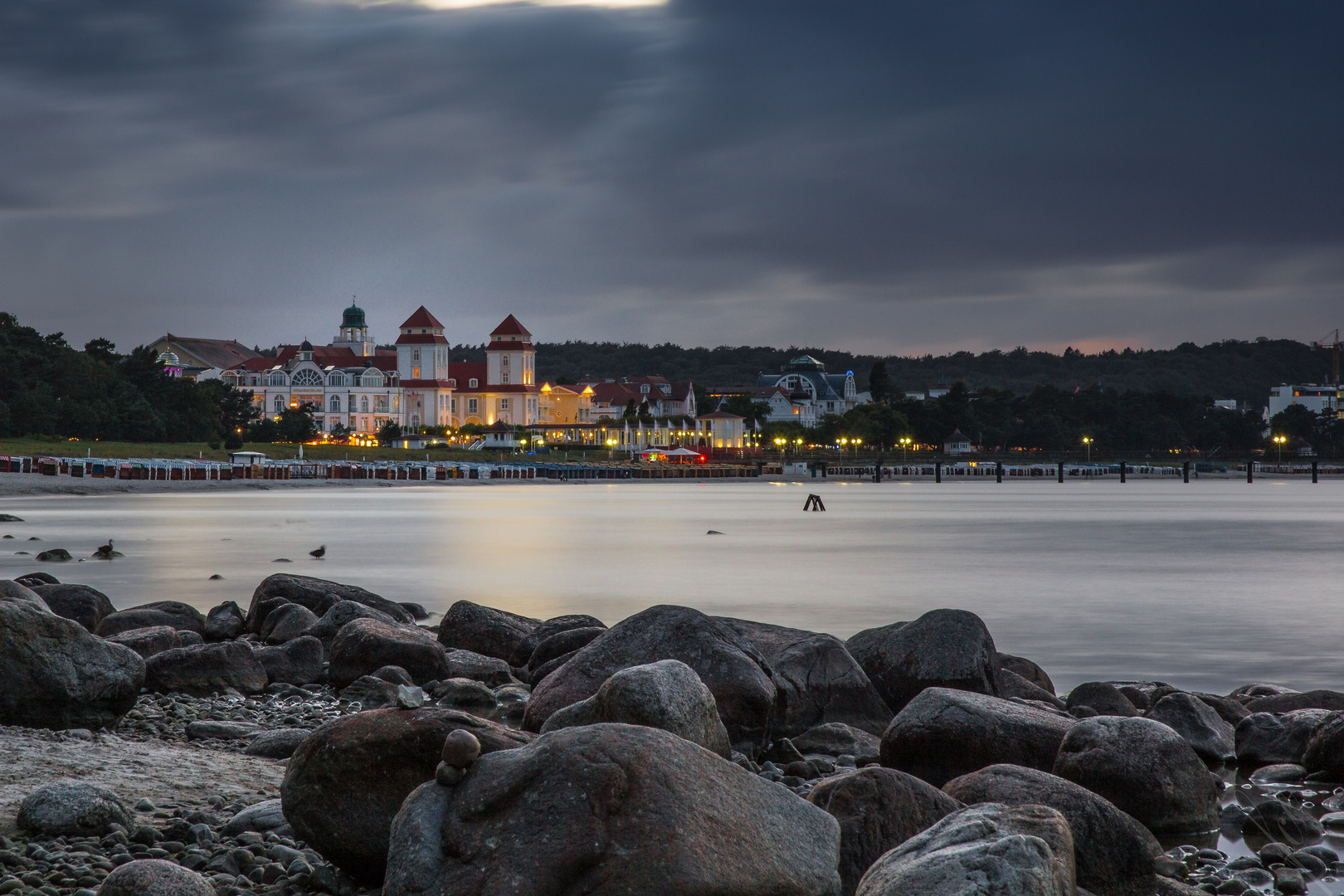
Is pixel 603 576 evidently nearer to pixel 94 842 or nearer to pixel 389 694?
pixel 389 694

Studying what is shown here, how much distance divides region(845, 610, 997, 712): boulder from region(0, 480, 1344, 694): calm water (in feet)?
10.7

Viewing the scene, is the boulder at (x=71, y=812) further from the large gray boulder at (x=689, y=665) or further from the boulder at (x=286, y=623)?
the boulder at (x=286, y=623)

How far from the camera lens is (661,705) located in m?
5.47

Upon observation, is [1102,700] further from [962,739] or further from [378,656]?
[378,656]

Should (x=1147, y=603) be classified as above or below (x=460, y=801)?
below

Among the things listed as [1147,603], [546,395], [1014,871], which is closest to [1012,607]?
[1147,603]

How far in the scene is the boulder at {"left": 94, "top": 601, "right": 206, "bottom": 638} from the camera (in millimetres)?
11945

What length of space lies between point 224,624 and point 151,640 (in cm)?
197

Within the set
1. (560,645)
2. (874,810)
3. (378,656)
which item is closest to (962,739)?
(874,810)

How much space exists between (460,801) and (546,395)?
16734 cm

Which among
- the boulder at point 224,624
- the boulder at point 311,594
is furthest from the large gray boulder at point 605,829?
the boulder at point 311,594

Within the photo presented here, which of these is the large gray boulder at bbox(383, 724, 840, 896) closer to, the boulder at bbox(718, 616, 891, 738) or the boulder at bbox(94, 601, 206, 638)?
the boulder at bbox(718, 616, 891, 738)

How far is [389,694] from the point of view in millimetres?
9547

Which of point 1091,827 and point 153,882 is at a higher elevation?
point 153,882
